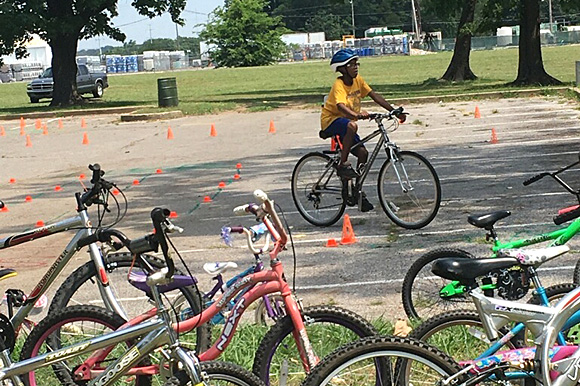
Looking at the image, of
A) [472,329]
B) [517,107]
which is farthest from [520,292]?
[517,107]

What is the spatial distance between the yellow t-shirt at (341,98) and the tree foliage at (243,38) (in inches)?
3096

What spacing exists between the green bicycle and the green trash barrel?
2401 cm

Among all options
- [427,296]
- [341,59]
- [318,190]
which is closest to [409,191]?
[318,190]

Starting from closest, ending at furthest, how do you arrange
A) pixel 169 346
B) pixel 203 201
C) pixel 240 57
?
pixel 169 346
pixel 203 201
pixel 240 57

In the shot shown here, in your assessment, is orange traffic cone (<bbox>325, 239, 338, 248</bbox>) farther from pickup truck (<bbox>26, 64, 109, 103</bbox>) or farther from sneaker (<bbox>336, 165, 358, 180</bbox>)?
pickup truck (<bbox>26, 64, 109, 103</bbox>)

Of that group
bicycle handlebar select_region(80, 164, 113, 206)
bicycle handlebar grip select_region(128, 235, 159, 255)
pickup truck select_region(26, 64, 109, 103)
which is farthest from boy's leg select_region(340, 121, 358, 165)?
pickup truck select_region(26, 64, 109, 103)

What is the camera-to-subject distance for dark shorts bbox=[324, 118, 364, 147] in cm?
1004

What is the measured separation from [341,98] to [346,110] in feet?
0.62

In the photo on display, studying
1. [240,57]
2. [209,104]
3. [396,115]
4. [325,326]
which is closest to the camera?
[325,326]

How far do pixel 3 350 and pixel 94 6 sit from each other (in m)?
30.2

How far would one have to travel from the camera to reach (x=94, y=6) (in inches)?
1308

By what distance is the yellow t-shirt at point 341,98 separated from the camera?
395 inches

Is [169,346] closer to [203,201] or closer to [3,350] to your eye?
[3,350]

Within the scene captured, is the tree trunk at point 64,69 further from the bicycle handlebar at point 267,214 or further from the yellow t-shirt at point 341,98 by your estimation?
Result: the bicycle handlebar at point 267,214
